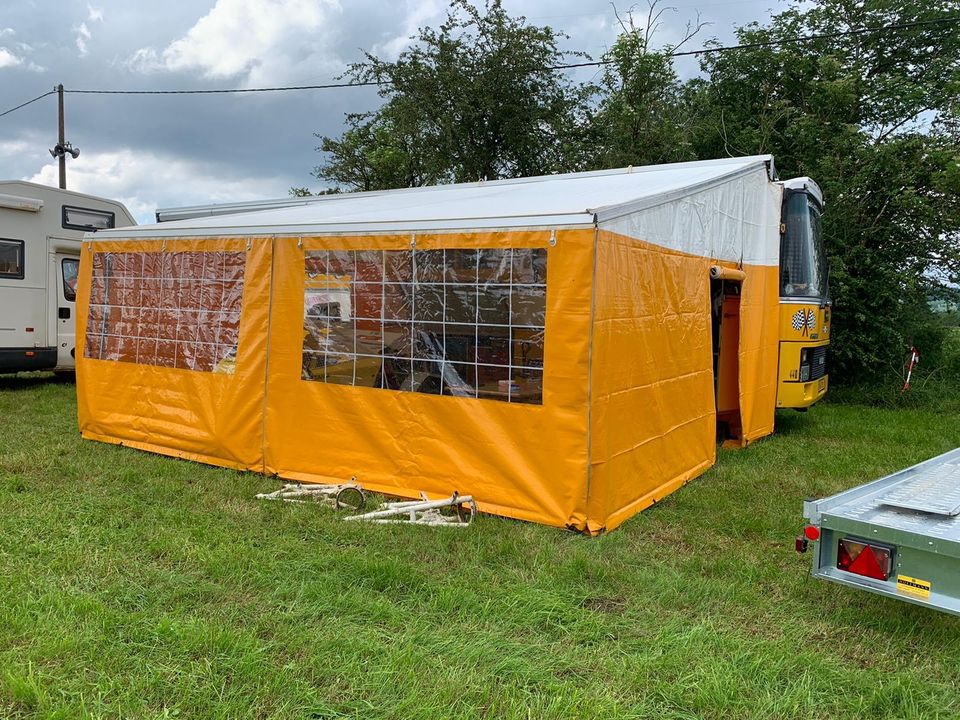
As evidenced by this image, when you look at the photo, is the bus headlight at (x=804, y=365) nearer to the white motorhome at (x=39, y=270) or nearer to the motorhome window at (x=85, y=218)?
the white motorhome at (x=39, y=270)

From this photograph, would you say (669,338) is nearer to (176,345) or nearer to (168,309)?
(176,345)

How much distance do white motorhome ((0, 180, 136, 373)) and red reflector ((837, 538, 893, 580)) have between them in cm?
989

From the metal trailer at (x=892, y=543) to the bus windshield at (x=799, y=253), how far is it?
171 inches

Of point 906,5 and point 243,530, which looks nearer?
point 243,530

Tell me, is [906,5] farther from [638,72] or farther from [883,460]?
[883,460]

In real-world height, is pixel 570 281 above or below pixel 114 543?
above

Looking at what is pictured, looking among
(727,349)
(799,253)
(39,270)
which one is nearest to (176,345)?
(727,349)

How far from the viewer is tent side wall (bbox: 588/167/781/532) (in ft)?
15.1

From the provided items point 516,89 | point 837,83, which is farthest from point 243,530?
point 516,89

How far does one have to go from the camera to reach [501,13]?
57.5 ft

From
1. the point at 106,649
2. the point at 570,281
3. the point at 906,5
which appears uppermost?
the point at 906,5

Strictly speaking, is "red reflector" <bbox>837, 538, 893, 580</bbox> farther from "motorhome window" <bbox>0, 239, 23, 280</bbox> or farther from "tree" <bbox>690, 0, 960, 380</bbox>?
"motorhome window" <bbox>0, 239, 23, 280</bbox>

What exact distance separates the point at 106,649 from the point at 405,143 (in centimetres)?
1732

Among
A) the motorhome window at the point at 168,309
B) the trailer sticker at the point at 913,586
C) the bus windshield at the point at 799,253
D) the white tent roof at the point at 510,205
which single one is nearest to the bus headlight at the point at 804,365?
the bus windshield at the point at 799,253
